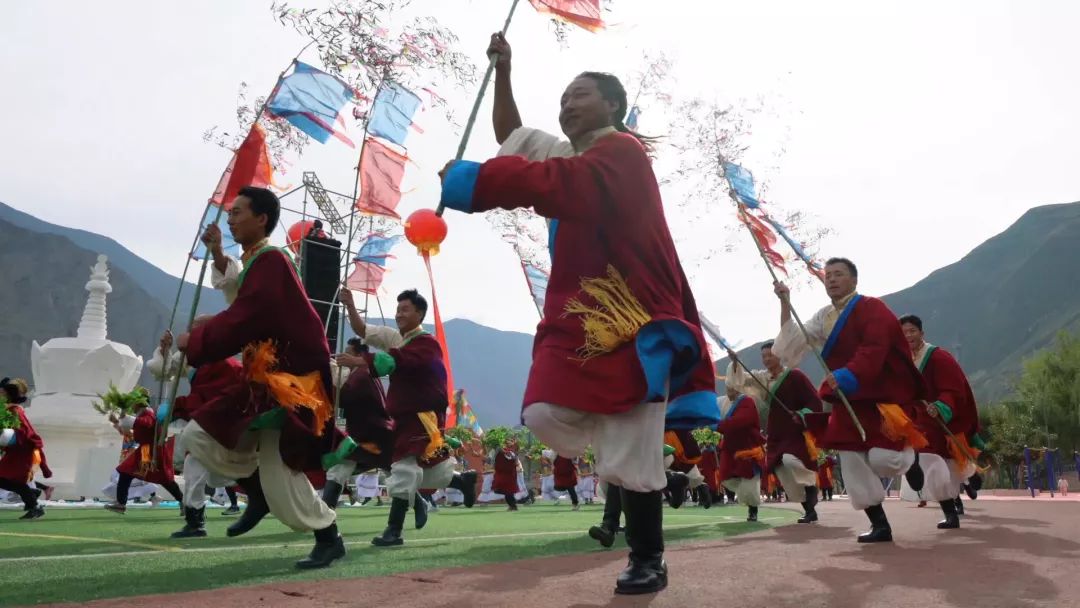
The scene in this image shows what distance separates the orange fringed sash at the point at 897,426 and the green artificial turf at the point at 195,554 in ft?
5.41

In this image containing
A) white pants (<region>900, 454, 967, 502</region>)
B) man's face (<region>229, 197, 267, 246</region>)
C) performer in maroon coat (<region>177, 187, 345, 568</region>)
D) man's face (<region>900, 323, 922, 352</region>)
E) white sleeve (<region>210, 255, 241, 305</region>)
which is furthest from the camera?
man's face (<region>900, 323, 922, 352</region>)

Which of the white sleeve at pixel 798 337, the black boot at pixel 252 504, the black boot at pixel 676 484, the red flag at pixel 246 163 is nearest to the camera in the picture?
the black boot at pixel 252 504

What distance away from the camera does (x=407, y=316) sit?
615 centimetres

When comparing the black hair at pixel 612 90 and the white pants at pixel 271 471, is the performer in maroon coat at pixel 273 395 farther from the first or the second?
the black hair at pixel 612 90

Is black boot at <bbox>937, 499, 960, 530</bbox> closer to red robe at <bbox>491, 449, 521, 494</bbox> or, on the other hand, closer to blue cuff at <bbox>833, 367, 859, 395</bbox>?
blue cuff at <bbox>833, 367, 859, 395</bbox>

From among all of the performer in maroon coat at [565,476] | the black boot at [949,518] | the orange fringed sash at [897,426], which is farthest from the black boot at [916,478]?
the performer in maroon coat at [565,476]

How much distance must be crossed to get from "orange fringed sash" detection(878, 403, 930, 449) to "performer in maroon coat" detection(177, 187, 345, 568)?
3.61 meters

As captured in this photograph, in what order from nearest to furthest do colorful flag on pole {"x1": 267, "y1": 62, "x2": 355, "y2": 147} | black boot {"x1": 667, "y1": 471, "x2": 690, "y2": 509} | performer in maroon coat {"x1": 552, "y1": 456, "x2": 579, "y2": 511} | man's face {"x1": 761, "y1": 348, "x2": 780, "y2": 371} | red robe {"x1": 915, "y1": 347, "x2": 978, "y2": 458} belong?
red robe {"x1": 915, "y1": 347, "x2": 978, "y2": 458} < colorful flag on pole {"x1": 267, "y1": 62, "x2": 355, "y2": 147} < black boot {"x1": 667, "y1": 471, "x2": 690, "y2": 509} < man's face {"x1": 761, "y1": 348, "x2": 780, "y2": 371} < performer in maroon coat {"x1": 552, "y1": 456, "x2": 579, "y2": 511}

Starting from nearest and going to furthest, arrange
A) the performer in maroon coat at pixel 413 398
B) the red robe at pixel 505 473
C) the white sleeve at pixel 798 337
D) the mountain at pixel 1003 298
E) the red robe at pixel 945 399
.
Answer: the performer in maroon coat at pixel 413 398 < the white sleeve at pixel 798 337 < the red robe at pixel 945 399 < the red robe at pixel 505 473 < the mountain at pixel 1003 298

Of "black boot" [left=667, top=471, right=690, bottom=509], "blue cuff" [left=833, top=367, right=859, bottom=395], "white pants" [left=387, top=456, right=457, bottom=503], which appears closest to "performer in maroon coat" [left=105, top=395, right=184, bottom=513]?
"white pants" [left=387, top=456, right=457, bottom=503]

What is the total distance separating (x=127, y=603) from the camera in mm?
2713

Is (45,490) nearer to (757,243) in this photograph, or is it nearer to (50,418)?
(50,418)

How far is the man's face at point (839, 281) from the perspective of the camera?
227 inches

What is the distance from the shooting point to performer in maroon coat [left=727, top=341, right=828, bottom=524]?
8469 millimetres
